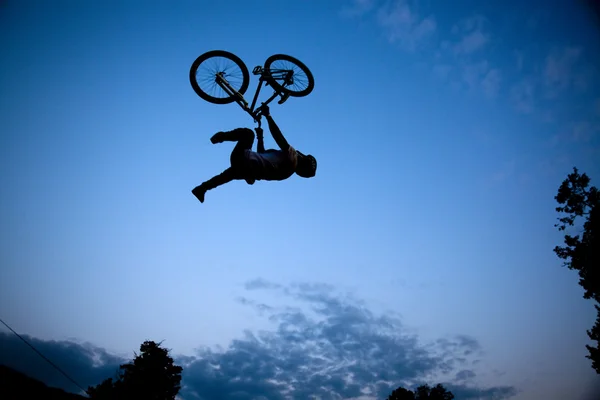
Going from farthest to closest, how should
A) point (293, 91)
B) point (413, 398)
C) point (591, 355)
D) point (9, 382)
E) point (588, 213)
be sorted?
1. point (413, 398)
2. point (588, 213)
3. point (591, 355)
4. point (293, 91)
5. point (9, 382)

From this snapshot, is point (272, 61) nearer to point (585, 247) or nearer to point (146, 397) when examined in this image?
point (585, 247)

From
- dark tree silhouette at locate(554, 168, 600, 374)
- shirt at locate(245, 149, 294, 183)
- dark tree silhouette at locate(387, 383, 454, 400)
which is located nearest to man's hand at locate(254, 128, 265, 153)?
shirt at locate(245, 149, 294, 183)

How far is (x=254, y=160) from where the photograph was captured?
4.51 metres

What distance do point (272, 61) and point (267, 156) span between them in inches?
147

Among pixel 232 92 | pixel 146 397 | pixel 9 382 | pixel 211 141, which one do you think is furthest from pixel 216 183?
pixel 146 397

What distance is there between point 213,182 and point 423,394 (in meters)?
42.0

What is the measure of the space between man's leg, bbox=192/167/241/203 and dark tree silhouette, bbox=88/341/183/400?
23.6 m

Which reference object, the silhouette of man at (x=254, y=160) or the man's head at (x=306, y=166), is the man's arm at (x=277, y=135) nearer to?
the silhouette of man at (x=254, y=160)

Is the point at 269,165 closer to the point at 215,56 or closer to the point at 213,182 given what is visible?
the point at 213,182

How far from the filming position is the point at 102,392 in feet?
70.0

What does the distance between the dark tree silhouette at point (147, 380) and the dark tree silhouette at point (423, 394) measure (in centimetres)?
2624

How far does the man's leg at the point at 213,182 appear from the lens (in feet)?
15.6

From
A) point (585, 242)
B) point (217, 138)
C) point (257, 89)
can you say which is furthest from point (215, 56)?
point (585, 242)

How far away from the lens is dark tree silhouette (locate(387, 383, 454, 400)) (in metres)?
35.4
